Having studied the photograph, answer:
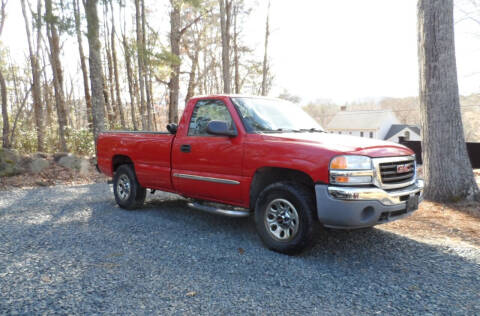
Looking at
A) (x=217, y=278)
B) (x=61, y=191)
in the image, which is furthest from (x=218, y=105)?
(x=61, y=191)

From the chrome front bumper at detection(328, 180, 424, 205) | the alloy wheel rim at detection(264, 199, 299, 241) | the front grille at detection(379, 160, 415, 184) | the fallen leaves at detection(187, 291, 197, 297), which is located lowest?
the fallen leaves at detection(187, 291, 197, 297)

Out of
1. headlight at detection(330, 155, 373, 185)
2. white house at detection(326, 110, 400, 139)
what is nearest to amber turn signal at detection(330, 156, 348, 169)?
headlight at detection(330, 155, 373, 185)

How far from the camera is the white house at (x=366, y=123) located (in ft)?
162

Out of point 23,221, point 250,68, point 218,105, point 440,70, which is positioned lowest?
point 23,221

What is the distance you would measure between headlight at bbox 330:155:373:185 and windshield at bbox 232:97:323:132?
1195mm

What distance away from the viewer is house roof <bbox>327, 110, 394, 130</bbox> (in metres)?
49.7

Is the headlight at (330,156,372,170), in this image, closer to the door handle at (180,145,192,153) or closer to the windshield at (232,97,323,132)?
the windshield at (232,97,323,132)

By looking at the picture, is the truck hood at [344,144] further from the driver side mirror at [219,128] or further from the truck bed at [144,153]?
the truck bed at [144,153]

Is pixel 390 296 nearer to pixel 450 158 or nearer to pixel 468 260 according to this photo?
pixel 468 260

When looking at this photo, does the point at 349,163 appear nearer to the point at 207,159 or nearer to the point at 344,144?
the point at 344,144

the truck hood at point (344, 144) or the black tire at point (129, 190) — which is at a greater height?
the truck hood at point (344, 144)

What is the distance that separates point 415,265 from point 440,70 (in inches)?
168

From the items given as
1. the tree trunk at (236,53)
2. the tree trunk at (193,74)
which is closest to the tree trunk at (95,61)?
the tree trunk at (193,74)

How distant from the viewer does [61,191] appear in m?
8.41
